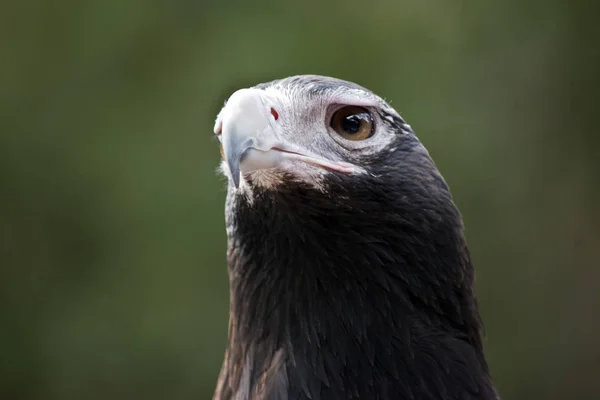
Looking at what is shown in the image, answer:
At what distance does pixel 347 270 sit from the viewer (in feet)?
6.73

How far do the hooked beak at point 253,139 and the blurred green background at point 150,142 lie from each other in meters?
3.10

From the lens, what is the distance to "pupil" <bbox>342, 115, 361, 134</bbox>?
209cm

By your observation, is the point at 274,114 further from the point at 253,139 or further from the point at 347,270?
the point at 347,270

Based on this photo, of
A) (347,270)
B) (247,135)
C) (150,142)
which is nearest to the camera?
(247,135)

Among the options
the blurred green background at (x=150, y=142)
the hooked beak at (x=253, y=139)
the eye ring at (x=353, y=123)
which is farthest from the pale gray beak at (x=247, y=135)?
the blurred green background at (x=150, y=142)

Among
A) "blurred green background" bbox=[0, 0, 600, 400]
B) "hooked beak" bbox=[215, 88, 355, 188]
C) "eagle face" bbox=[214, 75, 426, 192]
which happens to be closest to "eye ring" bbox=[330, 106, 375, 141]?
"eagle face" bbox=[214, 75, 426, 192]

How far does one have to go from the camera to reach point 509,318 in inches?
227

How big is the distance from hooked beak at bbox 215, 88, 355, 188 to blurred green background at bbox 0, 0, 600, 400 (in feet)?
10.2

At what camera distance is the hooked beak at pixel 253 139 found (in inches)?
69.3

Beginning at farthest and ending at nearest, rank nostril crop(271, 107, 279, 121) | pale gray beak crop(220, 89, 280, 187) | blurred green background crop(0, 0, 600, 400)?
1. blurred green background crop(0, 0, 600, 400)
2. nostril crop(271, 107, 279, 121)
3. pale gray beak crop(220, 89, 280, 187)

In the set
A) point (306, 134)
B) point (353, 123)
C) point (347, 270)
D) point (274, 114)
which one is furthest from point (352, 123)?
point (347, 270)

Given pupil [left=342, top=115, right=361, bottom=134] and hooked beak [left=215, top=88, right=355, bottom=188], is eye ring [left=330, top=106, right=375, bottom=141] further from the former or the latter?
hooked beak [left=215, top=88, right=355, bottom=188]

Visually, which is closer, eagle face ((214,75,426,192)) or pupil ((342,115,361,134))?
eagle face ((214,75,426,192))

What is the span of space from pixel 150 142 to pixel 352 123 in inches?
128
